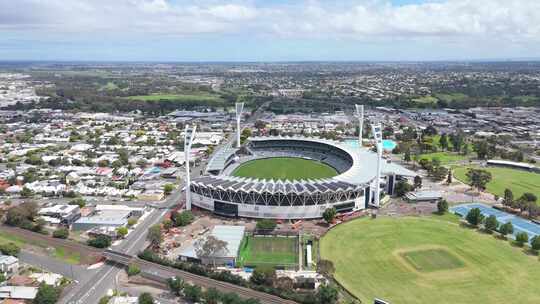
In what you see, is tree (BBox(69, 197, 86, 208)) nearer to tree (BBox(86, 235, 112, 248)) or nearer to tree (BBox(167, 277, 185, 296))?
tree (BBox(86, 235, 112, 248))

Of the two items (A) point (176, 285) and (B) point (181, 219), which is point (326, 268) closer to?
(A) point (176, 285)

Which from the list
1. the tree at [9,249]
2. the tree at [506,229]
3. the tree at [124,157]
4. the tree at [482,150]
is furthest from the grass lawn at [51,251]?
the tree at [482,150]

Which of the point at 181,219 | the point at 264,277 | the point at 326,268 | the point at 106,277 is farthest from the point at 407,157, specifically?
the point at 106,277

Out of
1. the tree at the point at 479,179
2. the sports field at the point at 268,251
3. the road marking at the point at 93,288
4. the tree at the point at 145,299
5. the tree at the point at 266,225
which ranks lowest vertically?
the road marking at the point at 93,288

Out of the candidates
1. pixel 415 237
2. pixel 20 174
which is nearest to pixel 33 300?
pixel 415 237

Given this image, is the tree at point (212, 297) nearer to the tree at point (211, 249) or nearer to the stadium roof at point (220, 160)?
the tree at point (211, 249)

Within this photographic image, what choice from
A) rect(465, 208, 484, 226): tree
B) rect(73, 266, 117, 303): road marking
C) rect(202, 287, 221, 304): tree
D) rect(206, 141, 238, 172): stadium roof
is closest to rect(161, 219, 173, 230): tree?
rect(73, 266, 117, 303): road marking
